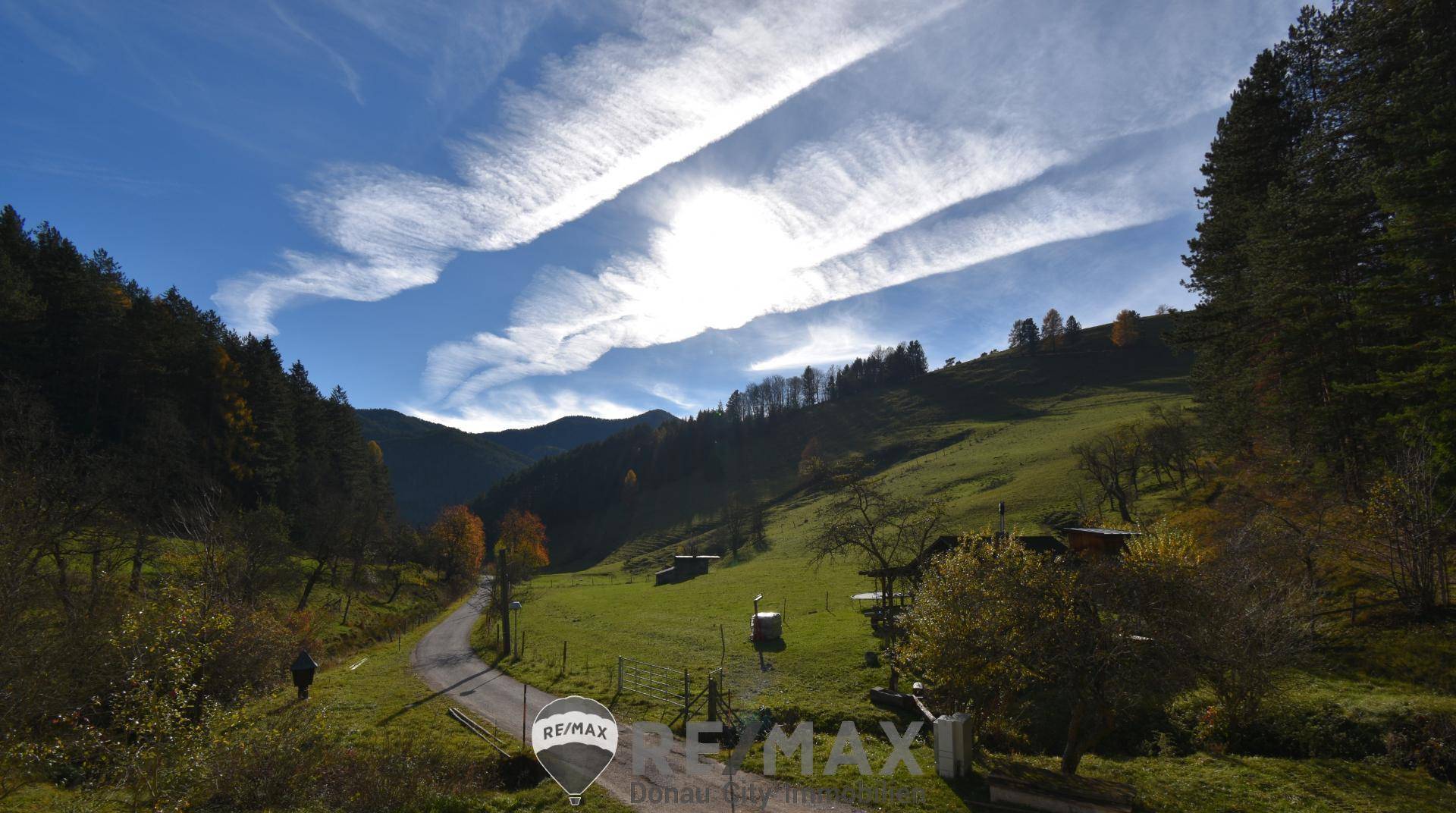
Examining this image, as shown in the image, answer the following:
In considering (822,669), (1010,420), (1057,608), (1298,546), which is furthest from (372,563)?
(1010,420)

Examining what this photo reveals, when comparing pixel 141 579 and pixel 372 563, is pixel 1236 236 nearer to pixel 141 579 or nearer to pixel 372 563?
pixel 141 579

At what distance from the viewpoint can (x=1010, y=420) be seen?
133m

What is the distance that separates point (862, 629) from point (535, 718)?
1899cm

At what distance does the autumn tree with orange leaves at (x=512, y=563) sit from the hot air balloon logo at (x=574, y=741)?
27.5 m

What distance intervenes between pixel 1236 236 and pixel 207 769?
56026 millimetres

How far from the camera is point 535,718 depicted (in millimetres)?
21609

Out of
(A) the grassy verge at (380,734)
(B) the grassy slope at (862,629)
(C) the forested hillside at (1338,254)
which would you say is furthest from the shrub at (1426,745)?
(A) the grassy verge at (380,734)

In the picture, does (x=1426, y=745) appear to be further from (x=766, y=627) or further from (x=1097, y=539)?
(x=766, y=627)

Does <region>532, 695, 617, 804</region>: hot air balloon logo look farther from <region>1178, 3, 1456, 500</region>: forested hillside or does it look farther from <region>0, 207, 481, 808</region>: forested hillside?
<region>1178, 3, 1456, 500</region>: forested hillside

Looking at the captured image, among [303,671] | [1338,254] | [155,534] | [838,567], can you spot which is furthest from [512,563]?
[1338,254]

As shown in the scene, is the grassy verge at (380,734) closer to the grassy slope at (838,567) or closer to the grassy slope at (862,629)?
the grassy slope at (862,629)

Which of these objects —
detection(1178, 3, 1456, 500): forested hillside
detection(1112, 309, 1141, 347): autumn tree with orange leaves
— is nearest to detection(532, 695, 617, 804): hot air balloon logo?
detection(1178, 3, 1456, 500): forested hillside

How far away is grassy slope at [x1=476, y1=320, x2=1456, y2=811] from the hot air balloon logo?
7.46 metres

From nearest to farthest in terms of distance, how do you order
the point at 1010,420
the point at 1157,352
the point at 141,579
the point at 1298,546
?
the point at 1298,546 < the point at 141,579 < the point at 1010,420 < the point at 1157,352
